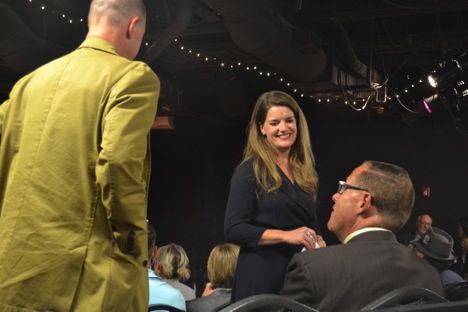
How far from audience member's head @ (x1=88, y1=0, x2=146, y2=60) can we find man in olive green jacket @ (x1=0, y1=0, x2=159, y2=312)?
6 cm

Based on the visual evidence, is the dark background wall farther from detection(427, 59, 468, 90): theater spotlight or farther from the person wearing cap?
the person wearing cap

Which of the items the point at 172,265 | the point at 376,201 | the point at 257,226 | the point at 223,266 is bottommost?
the point at 172,265

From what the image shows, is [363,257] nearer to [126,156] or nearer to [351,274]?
[351,274]

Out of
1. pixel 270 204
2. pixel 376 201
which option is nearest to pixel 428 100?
pixel 270 204

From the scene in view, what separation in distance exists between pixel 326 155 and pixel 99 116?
9.62m

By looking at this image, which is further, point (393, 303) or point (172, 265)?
point (172, 265)

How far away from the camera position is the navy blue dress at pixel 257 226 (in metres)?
2.26

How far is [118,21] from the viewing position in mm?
1647

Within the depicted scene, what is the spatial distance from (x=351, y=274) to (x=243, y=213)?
766 mm

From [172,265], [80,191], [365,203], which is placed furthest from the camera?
[172,265]

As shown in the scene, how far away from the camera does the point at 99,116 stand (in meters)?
1.52

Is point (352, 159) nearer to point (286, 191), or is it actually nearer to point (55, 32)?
point (55, 32)

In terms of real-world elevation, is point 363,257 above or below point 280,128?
below

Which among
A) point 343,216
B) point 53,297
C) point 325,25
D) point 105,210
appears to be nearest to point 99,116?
point 105,210
